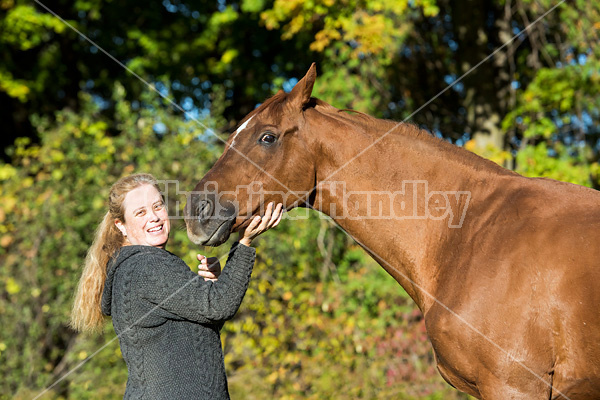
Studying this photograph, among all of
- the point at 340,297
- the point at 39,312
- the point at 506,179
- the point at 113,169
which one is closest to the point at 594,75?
the point at 340,297

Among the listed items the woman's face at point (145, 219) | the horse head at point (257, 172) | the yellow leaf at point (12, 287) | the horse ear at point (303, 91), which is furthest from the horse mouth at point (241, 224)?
the yellow leaf at point (12, 287)

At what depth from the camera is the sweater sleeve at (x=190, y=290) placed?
2438 millimetres

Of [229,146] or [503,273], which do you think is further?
[229,146]

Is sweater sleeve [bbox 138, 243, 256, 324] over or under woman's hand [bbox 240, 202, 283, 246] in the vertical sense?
under

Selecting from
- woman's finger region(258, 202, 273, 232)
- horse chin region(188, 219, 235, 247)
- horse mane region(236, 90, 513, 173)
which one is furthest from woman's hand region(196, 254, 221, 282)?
horse mane region(236, 90, 513, 173)

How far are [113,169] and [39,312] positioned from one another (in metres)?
2.13

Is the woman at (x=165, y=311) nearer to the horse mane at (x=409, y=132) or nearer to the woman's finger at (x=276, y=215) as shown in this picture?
the woman's finger at (x=276, y=215)

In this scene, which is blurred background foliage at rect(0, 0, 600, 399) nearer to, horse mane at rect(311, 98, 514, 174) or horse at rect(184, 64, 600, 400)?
horse at rect(184, 64, 600, 400)

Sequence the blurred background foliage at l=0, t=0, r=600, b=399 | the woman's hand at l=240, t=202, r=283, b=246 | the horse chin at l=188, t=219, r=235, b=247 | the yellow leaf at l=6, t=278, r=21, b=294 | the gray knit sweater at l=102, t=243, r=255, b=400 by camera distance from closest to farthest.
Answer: the gray knit sweater at l=102, t=243, r=255, b=400 < the woman's hand at l=240, t=202, r=283, b=246 < the horse chin at l=188, t=219, r=235, b=247 < the yellow leaf at l=6, t=278, r=21, b=294 < the blurred background foliage at l=0, t=0, r=600, b=399

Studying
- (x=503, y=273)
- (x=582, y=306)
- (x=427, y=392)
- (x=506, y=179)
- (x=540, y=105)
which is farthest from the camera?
(x=540, y=105)

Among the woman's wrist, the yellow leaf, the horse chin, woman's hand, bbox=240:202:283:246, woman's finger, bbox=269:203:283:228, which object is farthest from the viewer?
the yellow leaf

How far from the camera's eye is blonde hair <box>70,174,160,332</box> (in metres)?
2.85

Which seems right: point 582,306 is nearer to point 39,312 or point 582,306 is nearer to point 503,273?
point 503,273

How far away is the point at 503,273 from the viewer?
2.62m
